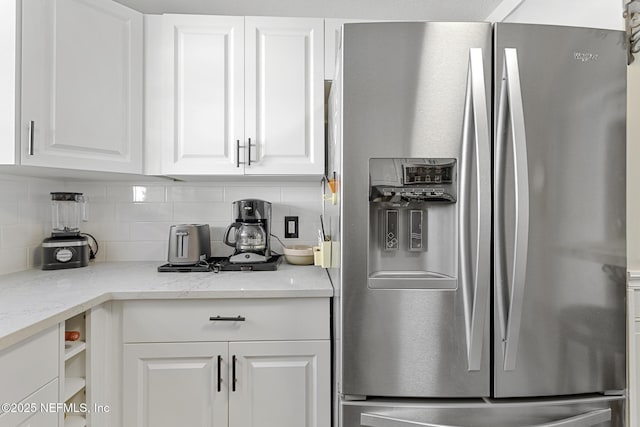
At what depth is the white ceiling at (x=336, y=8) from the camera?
5.72 feet

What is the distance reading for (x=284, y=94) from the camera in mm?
1652

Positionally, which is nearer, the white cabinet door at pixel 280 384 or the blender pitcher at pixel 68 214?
the white cabinet door at pixel 280 384

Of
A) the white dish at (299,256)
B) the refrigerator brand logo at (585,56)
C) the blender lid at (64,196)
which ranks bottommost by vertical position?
the white dish at (299,256)

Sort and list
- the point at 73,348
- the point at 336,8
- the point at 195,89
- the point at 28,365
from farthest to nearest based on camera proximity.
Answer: the point at 336,8 → the point at 195,89 → the point at 73,348 → the point at 28,365

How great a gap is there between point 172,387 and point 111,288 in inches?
17.4

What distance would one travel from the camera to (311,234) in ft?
6.59

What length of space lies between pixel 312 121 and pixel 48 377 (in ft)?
4.48

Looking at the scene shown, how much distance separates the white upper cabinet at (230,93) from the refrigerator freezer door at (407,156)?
65cm

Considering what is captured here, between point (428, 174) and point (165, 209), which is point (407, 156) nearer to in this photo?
point (428, 174)

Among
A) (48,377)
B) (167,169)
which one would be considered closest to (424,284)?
(48,377)

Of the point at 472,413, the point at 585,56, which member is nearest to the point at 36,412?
the point at 472,413

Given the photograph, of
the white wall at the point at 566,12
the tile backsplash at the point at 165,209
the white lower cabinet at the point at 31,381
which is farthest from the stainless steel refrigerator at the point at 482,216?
the tile backsplash at the point at 165,209

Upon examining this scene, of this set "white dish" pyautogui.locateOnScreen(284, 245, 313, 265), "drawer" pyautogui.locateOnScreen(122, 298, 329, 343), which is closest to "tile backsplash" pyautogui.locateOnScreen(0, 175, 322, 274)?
"white dish" pyautogui.locateOnScreen(284, 245, 313, 265)

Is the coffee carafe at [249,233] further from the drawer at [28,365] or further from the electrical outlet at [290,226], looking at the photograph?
the drawer at [28,365]
